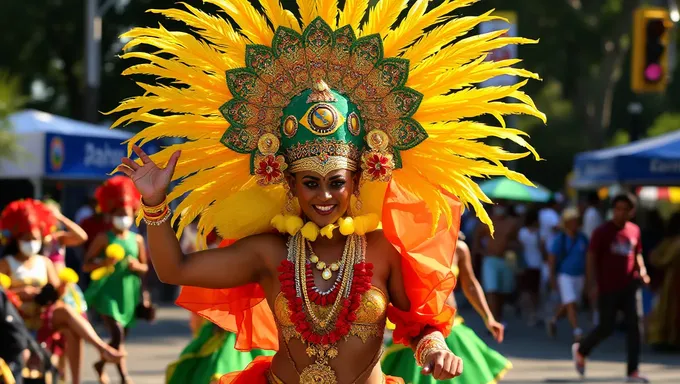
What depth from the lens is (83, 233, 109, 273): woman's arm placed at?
1226 centimetres

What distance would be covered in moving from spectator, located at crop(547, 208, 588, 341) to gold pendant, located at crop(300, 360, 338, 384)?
10.4 m

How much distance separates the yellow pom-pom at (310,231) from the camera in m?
5.38

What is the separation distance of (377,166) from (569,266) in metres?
11.8

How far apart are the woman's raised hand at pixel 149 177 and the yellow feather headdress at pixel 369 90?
0.80ft

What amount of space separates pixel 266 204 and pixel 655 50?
492 inches

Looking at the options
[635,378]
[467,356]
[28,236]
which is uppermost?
[28,236]

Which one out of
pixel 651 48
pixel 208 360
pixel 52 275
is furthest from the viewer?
pixel 651 48

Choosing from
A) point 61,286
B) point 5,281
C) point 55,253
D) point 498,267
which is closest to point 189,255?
point 5,281

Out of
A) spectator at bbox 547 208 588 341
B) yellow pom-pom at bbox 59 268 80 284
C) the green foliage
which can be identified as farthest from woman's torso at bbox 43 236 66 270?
the green foliage

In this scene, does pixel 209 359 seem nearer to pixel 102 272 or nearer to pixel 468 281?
pixel 468 281

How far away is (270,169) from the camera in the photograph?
5340 millimetres

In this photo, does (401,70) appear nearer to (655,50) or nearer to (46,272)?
(46,272)

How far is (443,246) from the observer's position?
18.0 feet

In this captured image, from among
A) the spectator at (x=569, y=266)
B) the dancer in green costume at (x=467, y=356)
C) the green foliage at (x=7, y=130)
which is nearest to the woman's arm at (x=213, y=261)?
the dancer in green costume at (x=467, y=356)
